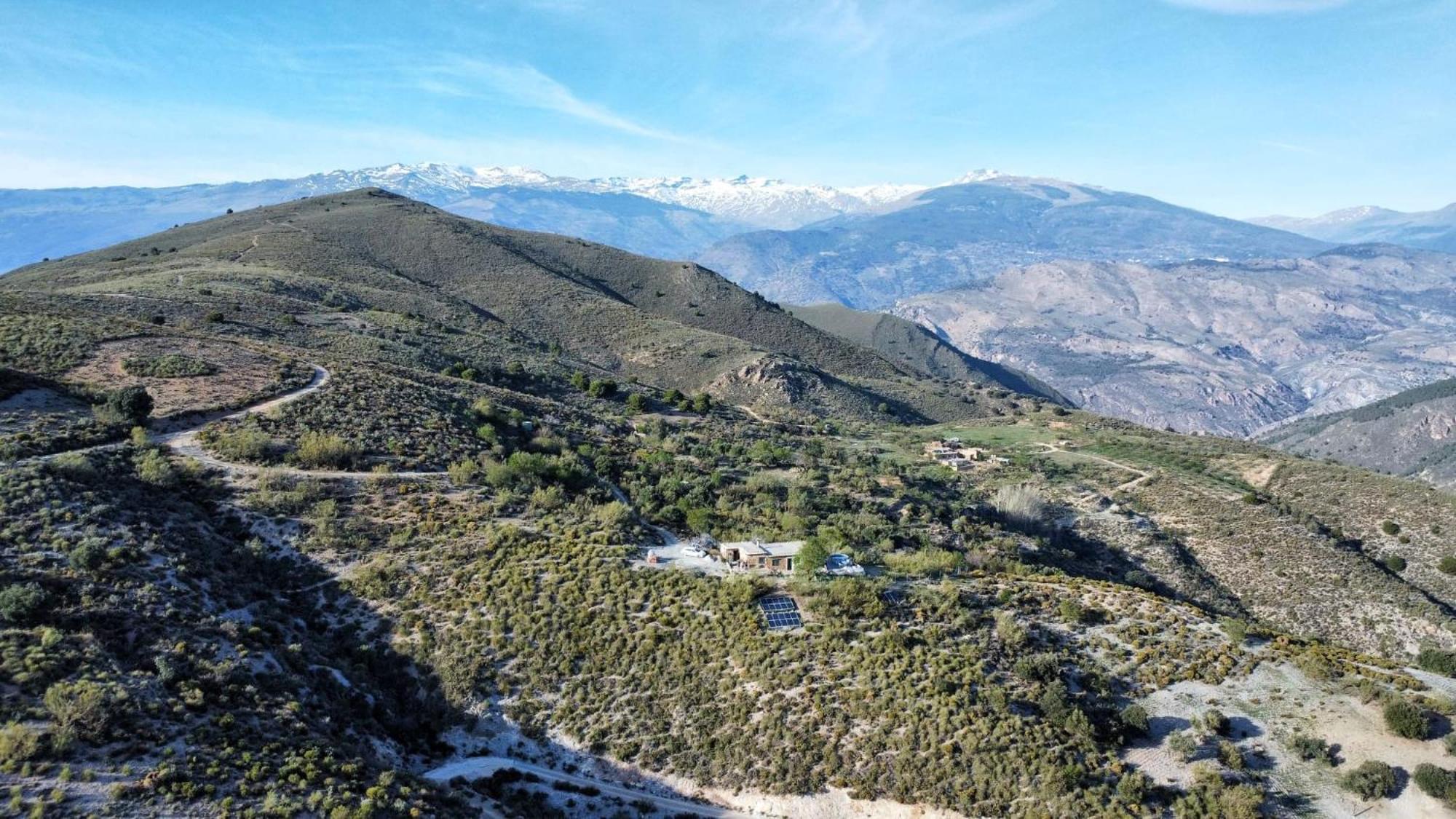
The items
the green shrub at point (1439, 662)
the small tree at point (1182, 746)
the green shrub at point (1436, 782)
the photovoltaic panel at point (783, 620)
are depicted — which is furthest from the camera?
the green shrub at point (1439, 662)

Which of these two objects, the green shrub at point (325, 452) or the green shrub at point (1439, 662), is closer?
the green shrub at point (1439, 662)

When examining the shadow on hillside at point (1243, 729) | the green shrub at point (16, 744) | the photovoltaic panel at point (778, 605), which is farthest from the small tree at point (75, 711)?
the shadow on hillside at point (1243, 729)

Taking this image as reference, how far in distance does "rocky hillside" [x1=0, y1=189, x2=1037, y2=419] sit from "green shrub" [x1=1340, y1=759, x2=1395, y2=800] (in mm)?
73235

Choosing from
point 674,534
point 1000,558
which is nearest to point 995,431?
point 1000,558

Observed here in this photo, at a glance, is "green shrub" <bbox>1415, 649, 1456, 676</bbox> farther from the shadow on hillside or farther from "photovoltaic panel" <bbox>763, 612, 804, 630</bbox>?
"photovoltaic panel" <bbox>763, 612, 804, 630</bbox>

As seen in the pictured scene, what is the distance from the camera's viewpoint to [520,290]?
384 ft

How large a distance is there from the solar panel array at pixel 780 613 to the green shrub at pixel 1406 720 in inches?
699

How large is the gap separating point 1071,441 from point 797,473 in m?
42.7

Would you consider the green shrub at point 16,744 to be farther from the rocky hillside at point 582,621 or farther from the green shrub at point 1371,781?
the green shrub at point 1371,781

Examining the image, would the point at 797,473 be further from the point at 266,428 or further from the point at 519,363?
the point at 519,363

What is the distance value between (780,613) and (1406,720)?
1884 centimetres

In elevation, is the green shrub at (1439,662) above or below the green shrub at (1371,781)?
below

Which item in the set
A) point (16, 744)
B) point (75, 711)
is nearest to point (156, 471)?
point (75, 711)

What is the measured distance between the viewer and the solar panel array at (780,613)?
25734 millimetres
